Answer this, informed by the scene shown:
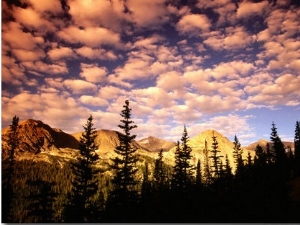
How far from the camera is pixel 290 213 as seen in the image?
14.5 m

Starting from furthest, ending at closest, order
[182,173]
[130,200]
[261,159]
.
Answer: [261,159] → [182,173] → [130,200]

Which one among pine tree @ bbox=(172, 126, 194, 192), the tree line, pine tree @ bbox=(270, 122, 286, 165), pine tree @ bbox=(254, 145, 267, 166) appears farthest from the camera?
pine tree @ bbox=(270, 122, 286, 165)

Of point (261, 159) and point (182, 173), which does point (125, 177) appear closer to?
point (182, 173)

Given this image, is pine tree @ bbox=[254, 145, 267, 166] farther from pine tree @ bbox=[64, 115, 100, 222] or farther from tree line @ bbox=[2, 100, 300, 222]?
pine tree @ bbox=[64, 115, 100, 222]

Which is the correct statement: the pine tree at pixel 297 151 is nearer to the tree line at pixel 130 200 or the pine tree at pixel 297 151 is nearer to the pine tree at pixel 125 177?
the tree line at pixel 130 200

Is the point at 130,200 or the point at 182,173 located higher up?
the point at 182,173

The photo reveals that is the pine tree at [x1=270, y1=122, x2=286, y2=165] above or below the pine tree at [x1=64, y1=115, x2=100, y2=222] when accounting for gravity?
above

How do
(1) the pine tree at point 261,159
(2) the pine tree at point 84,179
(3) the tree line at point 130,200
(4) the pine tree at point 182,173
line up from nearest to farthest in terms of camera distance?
(3) the tree line at point 130,200
(2) the pine tree at point 84,179
(4) the pine tree at point 182,173
(1) the pine tree at point 261,159

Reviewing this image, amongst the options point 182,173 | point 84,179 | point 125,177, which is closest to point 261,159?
point 182,173

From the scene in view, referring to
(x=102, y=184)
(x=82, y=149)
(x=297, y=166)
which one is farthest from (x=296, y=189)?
(x=102, y=184)

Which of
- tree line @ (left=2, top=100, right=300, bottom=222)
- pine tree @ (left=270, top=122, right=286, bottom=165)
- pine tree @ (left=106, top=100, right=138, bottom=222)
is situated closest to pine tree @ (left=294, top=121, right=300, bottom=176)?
pine tree @ (left=270, top=122, right=286, bottom=165)

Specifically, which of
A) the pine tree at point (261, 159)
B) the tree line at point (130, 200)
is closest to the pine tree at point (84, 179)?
the tree line at point (130, 200)

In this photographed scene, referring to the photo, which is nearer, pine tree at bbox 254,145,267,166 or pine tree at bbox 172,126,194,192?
pine tree at bbox 172,126,194,192

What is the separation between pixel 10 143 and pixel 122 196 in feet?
39.1
